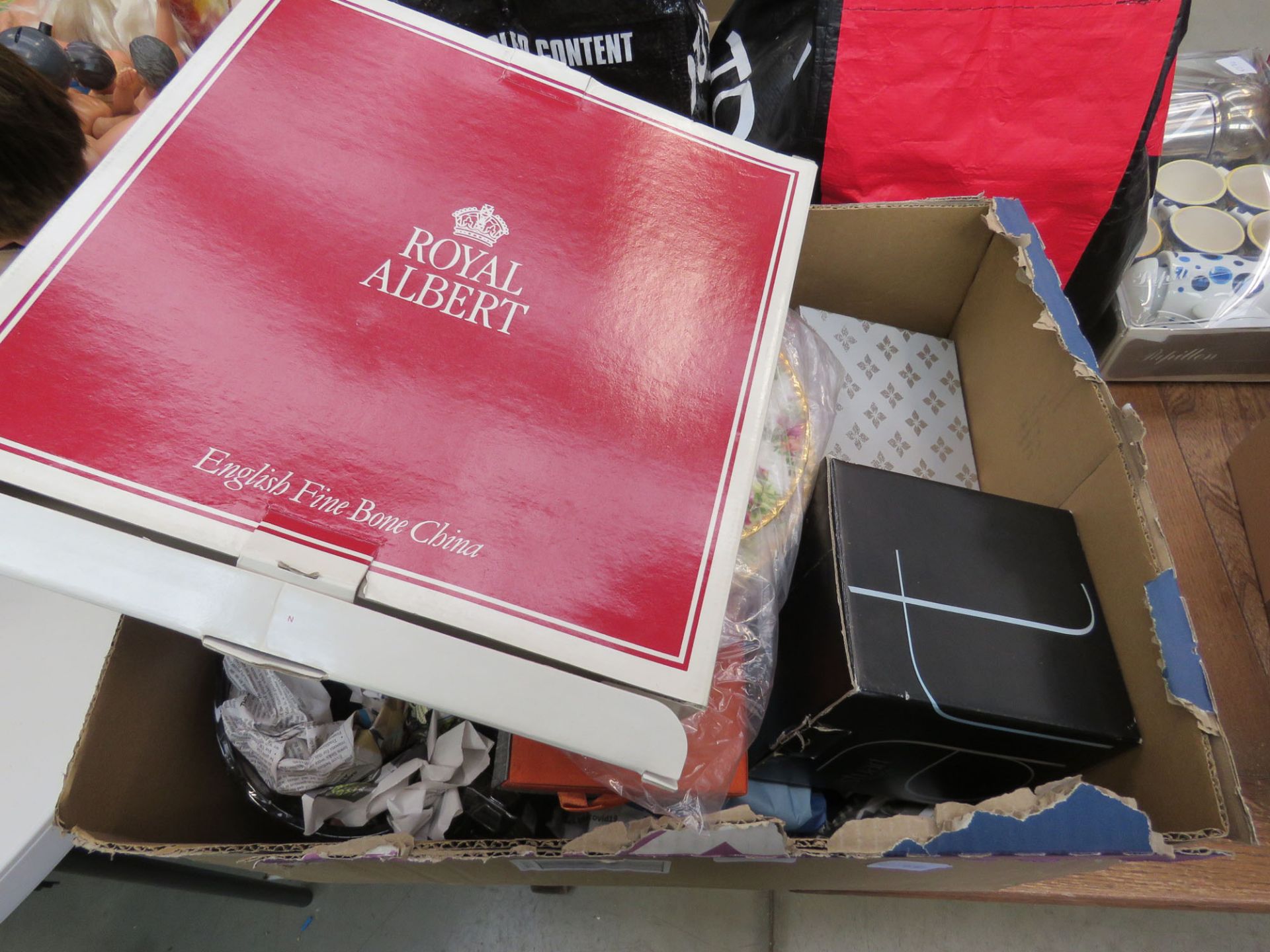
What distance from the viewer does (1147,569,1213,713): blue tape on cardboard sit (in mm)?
513

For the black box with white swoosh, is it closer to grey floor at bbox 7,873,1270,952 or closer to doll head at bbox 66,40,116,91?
grey floor at bbox 7,873,1270,952

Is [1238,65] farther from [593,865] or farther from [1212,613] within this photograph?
[593,865]

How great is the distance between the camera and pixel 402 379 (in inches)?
16.7

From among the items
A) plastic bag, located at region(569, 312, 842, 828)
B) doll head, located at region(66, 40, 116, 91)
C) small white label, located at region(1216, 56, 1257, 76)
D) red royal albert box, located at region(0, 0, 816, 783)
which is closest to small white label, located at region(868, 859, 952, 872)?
plastic bag, located at region(569, 312, 842, 828)

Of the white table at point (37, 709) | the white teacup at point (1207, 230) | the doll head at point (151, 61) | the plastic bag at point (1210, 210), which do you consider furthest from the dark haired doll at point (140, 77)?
the white teacup at point (1207, 230)

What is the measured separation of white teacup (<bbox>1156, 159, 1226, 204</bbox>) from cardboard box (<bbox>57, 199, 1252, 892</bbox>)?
17.1 inches

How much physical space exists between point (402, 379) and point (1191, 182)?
1.19 meters

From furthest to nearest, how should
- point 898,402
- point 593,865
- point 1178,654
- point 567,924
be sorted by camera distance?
point 567,924 < point 898,402 < point 593,865 < point 1178,654

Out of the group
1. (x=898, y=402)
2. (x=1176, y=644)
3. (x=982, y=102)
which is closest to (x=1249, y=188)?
(x=982, y=102)

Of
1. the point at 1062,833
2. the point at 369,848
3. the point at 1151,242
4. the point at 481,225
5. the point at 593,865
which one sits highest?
the point at 481,225

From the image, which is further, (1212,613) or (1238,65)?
(1238,65)

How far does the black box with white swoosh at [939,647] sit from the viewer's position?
54cm

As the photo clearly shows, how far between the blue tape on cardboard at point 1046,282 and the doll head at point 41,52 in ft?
3.20

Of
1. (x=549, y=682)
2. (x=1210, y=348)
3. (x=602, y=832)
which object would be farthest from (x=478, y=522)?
(x=1210, y=348)
